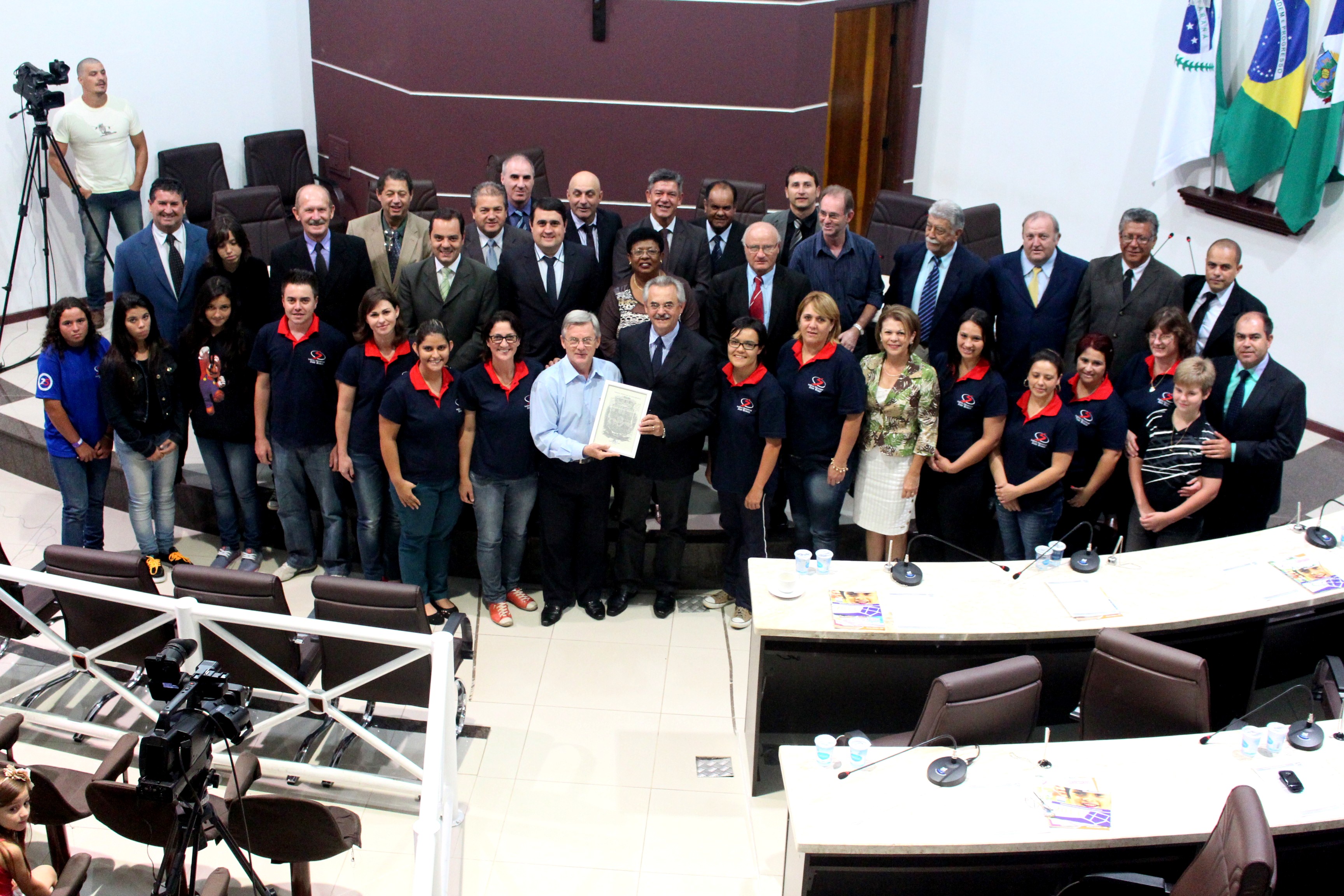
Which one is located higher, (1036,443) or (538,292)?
(538,292)

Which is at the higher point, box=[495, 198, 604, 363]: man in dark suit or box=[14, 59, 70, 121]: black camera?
box=[14, 59, 70, 121]: black camera

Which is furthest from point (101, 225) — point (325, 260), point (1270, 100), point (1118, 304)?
point (1270, 100)

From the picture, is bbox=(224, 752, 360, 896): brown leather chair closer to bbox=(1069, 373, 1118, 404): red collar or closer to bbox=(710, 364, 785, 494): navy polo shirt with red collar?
bbox=(710, 364, 785, 494): navy polo shirt with red collar

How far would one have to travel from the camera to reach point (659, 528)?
19.4 ft

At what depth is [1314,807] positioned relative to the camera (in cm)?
362

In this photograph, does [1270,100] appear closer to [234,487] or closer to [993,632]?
[993,632]

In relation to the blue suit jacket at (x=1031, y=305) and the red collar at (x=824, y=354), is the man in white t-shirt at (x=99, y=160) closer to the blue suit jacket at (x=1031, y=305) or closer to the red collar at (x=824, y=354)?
the red collar at (x=824, y=354)

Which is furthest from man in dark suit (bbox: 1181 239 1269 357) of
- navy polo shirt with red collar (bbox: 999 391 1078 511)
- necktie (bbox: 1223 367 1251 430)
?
navy polo shirt with red collar (bbox: 999 391 1078 511)

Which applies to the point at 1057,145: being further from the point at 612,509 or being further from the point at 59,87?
the point at 59,87

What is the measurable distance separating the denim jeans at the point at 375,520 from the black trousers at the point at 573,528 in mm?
709

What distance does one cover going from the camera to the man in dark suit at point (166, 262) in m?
5.89

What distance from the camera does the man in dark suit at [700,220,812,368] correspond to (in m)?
5.59

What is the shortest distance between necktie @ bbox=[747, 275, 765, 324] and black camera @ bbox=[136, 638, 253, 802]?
9.87ft

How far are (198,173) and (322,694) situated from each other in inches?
229
